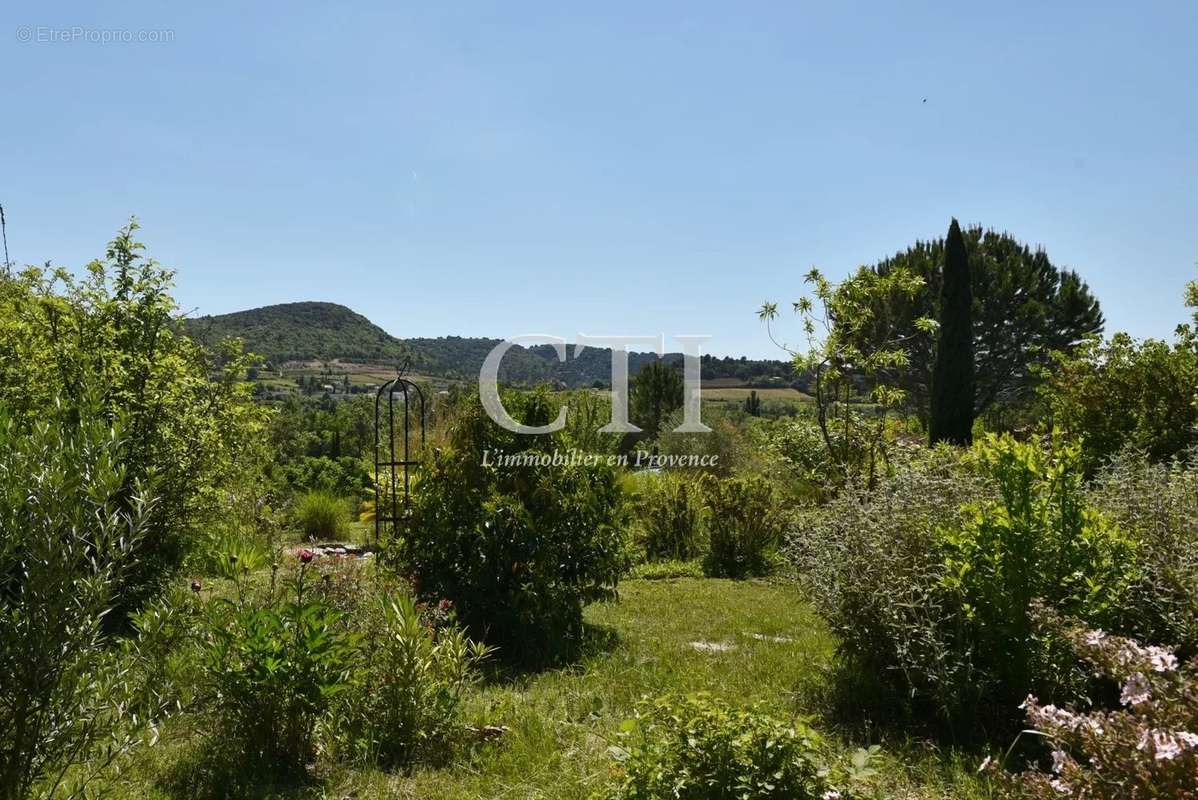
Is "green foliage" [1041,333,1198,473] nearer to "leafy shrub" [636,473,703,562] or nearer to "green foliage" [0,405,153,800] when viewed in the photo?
"leafy shrub" [636,473,703,562]

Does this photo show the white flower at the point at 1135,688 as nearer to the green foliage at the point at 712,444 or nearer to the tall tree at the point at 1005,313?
the green foliage at the point at 712,444

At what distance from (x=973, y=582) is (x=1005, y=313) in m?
27.6

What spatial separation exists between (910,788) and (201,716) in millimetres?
3508

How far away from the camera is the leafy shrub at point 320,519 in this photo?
11008mm

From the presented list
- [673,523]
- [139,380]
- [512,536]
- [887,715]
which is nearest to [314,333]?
[673,523]

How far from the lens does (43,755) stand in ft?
7.20

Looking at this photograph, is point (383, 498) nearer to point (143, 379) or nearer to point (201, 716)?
point (143, 379)

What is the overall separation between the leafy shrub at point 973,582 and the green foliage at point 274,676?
2758 millimetres

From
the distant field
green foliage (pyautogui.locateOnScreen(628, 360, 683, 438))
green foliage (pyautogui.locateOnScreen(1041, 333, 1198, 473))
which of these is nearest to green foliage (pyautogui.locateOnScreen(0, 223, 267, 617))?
green foliage (pyautogui.locateOnScreen(1041, 333, 1198, 473))

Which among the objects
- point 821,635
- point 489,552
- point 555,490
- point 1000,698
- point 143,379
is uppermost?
point 143,379

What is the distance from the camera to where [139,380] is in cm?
553

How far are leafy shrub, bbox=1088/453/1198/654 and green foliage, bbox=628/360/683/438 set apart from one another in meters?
25.3

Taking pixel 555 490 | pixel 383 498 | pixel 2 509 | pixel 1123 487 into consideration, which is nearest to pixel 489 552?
pixel 555 490

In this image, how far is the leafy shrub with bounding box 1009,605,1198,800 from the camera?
6.29 ft
